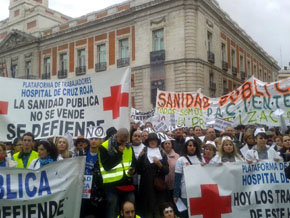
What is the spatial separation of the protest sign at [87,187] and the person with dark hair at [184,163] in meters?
1.17

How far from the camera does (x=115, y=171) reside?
438 cm

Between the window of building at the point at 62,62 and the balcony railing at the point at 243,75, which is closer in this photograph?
the window of building at the point at 62,62

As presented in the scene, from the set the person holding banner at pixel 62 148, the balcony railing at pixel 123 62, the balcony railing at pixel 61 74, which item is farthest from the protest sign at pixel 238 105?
the balcony railing at pixel 61 74

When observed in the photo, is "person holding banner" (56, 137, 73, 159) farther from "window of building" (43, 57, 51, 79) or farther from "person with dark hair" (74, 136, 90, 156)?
"window of building" (43, 57, 51, 79)

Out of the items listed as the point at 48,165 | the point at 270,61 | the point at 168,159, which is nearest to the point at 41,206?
the point at 48,165

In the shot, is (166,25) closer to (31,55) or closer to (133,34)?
(133,34)

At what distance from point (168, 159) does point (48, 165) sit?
2005 millimetres

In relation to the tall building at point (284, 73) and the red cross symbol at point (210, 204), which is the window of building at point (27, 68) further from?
the tall building at point (284, 73)

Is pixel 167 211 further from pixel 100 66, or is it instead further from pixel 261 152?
pixel 100 66

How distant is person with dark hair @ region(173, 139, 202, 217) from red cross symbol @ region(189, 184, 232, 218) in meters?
0.26

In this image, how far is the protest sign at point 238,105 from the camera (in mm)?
8383

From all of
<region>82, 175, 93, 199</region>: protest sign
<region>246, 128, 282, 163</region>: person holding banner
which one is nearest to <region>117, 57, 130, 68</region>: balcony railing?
<region>246, 128, 282, 163</region>: person holding banner

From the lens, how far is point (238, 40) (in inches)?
1220

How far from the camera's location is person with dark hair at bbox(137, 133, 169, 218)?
483 centimetres
